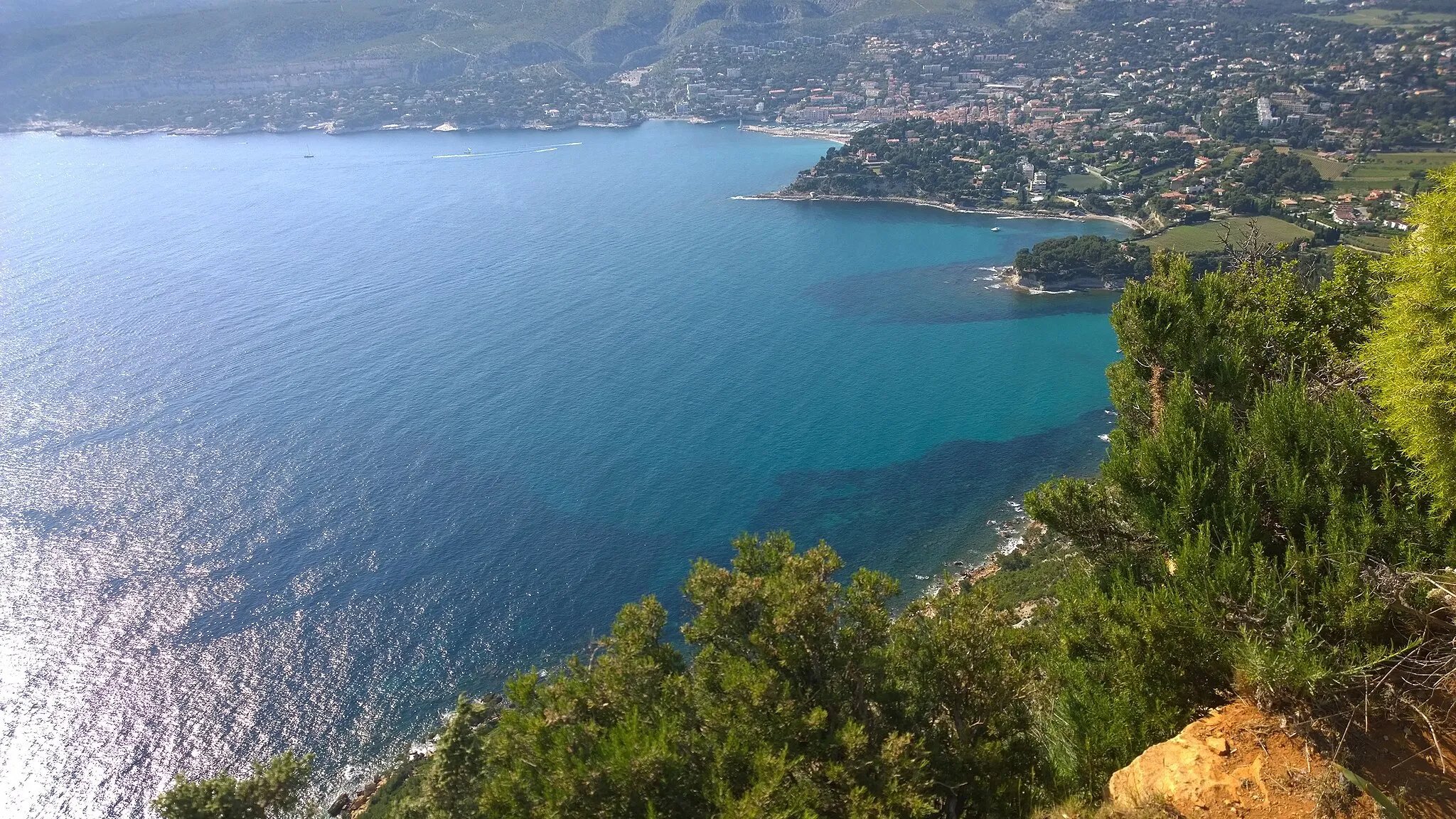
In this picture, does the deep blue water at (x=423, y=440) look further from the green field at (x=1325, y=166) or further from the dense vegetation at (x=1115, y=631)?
the green field at (x=1325, y=166)

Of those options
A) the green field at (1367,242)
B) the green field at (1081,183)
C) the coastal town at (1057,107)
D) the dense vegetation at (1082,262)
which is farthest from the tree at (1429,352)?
the green field at (1081,183)

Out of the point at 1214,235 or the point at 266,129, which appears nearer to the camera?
the point at 1214,235

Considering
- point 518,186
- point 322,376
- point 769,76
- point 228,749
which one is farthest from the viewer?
point 769,76

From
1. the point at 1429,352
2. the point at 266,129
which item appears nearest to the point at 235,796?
the point at 1429,352

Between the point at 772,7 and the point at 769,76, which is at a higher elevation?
the point at 772,7

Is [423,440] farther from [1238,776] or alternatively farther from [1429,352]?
[1429,352]

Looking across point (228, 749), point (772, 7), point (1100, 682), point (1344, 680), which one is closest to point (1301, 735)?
point (1344, 680)

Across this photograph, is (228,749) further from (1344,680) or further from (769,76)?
(769,76)
